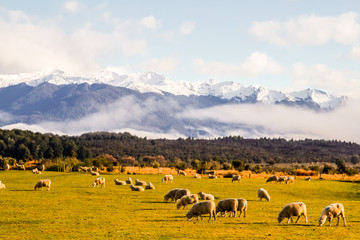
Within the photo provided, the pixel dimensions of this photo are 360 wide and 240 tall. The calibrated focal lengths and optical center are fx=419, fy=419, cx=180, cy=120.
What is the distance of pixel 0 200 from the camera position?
109ft

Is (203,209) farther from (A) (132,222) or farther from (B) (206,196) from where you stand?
(B) (206,196)

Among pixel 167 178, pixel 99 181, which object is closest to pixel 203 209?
pixel 99 181

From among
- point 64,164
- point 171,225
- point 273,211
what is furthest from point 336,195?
point 64,164

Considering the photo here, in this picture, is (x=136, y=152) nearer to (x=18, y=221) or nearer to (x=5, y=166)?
(x=5, y=166)

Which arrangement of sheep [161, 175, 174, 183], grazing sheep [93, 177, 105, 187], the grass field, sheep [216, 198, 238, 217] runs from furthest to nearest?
1. sheep [161, 175, 174, 183]
2. grazing sheep [93, 177, 105, 187]
3. sheep [216, 198, 238, 217]
4. the grass field

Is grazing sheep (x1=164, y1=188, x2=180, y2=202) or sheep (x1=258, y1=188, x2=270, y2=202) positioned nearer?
grazing sheep (x1=164, y1=188, x2=180, y2=202)

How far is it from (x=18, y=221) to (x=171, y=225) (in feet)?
28.6

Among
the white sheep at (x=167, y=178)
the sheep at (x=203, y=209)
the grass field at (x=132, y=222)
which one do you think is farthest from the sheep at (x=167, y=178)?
the sheep at (x=203, y=209)

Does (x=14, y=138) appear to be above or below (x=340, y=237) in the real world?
above

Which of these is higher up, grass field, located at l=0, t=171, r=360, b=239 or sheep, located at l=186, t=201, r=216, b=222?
sheep, located at l=186, t=201, r=216, b=222

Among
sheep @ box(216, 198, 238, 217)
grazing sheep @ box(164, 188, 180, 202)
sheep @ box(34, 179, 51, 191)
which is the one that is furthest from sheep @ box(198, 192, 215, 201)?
sheep @ box(34, 179, 51, 191)

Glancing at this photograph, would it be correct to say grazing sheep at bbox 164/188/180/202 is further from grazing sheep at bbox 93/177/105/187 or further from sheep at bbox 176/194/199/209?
grazing sheep at bbox 93/177/105/187

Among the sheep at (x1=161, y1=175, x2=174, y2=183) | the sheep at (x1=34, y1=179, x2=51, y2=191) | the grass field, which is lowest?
the grass field

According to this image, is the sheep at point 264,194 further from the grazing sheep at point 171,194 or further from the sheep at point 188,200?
the sheep at point 188,200
